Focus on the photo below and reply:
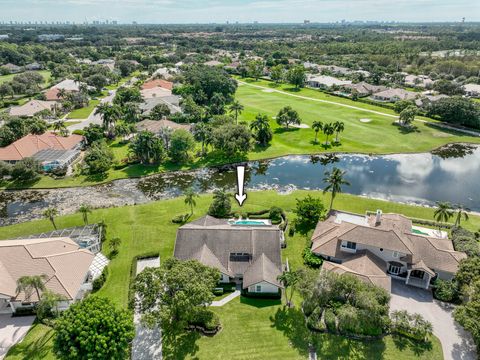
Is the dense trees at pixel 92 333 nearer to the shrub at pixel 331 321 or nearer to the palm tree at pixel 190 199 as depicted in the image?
the shrub at pixel 331 321

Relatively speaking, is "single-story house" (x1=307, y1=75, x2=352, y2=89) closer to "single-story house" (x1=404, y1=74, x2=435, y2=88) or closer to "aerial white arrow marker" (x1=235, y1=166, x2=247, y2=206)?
"single-story house" (x1=404, y1=74, x2=435, y2=88)

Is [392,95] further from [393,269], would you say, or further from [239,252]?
[239,252]

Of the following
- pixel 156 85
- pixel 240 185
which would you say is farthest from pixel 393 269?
pixel 156 85

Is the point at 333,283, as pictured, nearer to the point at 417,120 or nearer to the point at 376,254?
the point at 376,254

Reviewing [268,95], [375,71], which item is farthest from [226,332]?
[375,71]

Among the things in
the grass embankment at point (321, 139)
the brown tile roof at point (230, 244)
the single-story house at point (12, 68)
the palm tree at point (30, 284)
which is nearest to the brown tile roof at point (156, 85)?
the grass embankment at point (321, 139)
